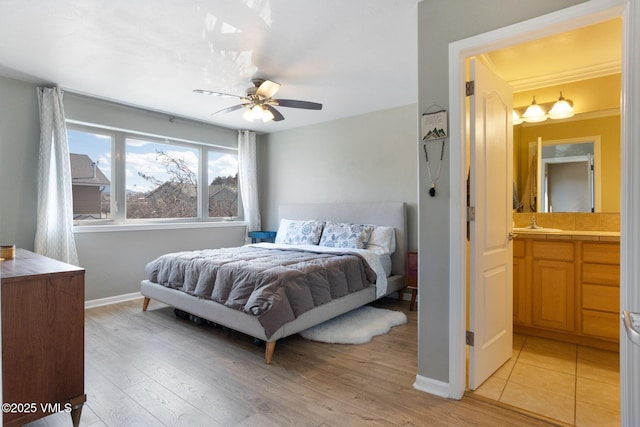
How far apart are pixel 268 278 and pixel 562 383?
2161 mm

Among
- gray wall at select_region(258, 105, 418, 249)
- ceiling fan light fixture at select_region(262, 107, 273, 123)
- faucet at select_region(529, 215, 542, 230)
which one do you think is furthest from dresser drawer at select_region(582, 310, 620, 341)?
ceiling fan light fixture at select_region(262, 107, 273, 123)

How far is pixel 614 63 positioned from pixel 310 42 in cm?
264

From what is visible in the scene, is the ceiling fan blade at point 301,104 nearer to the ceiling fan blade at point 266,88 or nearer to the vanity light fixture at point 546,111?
the ceiling fan blade at point 266,88

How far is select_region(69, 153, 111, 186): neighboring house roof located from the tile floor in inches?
180

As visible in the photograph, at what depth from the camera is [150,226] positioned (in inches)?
180

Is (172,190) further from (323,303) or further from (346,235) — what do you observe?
(323,303)

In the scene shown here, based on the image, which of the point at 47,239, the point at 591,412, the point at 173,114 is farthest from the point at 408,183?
the point at 47,239

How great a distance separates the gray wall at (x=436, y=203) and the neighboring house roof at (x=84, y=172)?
3.97 metres

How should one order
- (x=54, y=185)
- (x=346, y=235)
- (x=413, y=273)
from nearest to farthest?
1. (x=54, y=185)
2. (x=413, y=273)
3. (x=346, y=235)

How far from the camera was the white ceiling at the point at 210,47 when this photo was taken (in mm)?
2307

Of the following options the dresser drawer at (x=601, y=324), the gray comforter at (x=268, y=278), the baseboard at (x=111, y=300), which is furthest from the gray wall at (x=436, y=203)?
the baseboard at (x=111, y=300)

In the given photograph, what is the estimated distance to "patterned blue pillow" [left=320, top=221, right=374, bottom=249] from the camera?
425 centimetres

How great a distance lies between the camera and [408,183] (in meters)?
4.43

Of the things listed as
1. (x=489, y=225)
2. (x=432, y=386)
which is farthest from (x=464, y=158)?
(x=432, y=386)
